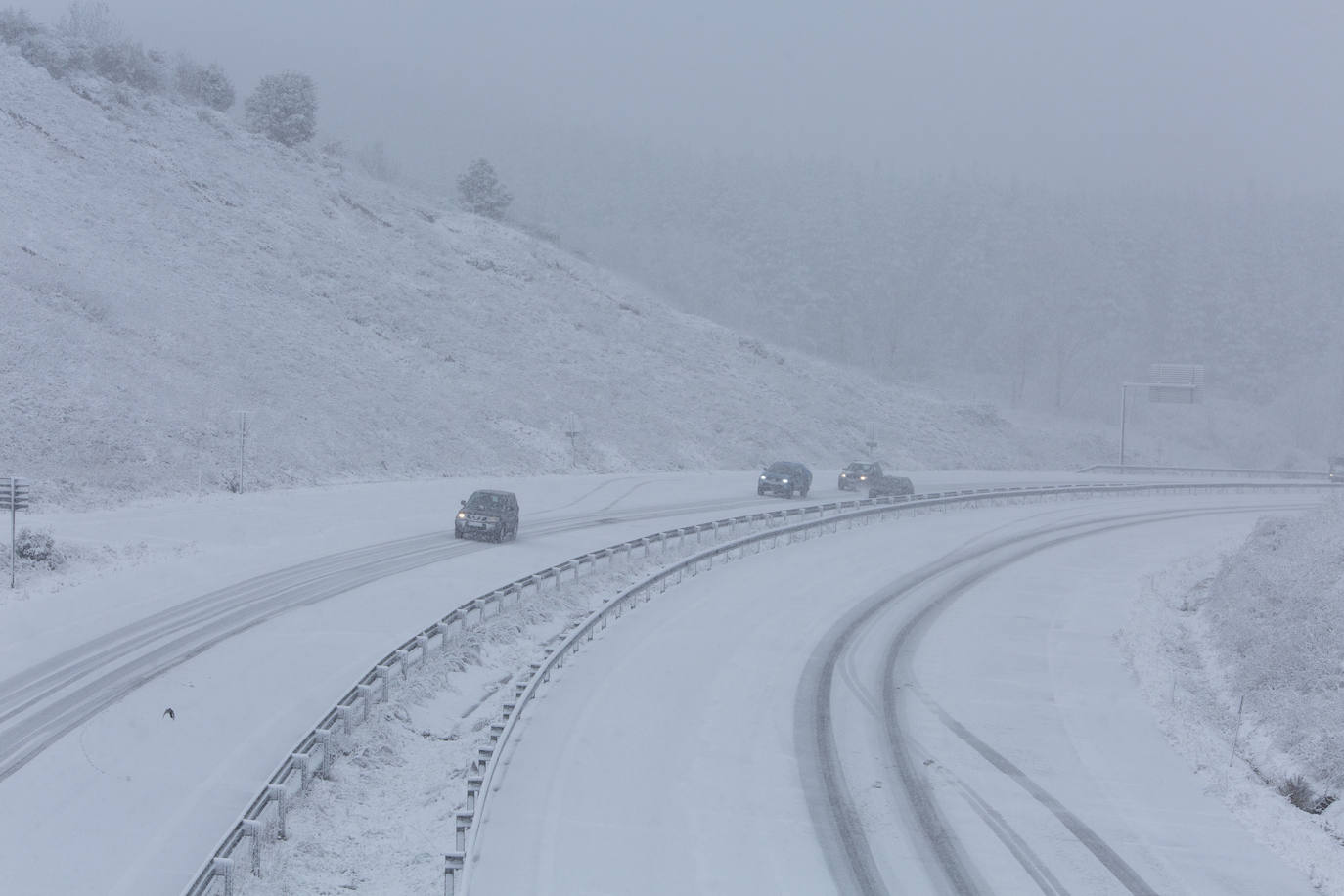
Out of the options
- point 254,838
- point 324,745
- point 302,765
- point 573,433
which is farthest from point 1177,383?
Answer: point 254,838

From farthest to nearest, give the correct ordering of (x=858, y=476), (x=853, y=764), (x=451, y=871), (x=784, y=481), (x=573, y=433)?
(x=573, y=433)
(x=858, y=476)
(x=784, y=481)
(x=853, y=764)
(x=451, y=871)

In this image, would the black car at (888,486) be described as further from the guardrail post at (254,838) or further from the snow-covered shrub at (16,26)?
the snow-covered shrub at (16,26)

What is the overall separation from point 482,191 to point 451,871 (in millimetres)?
90060

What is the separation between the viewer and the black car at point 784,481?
1922 inches

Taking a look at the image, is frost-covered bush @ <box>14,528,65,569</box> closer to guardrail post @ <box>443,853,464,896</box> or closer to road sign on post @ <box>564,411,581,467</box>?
guardrail post @ <box>443,853,464,896</box>

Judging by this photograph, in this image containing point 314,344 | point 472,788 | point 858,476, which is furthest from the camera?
point 314,344

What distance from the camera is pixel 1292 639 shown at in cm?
2209

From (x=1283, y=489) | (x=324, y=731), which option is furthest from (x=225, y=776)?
(x=1283, y=489)

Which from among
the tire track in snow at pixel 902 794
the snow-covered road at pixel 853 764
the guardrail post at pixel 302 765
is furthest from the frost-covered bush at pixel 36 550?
the tire track in snow at pixel 902 794

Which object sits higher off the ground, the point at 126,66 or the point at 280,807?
the point at 126,66

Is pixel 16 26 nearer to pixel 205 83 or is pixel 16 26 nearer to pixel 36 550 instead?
pixel 205 83

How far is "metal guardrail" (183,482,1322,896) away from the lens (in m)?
11.5

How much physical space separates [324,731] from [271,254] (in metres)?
55.6

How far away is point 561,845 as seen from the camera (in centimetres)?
1272
